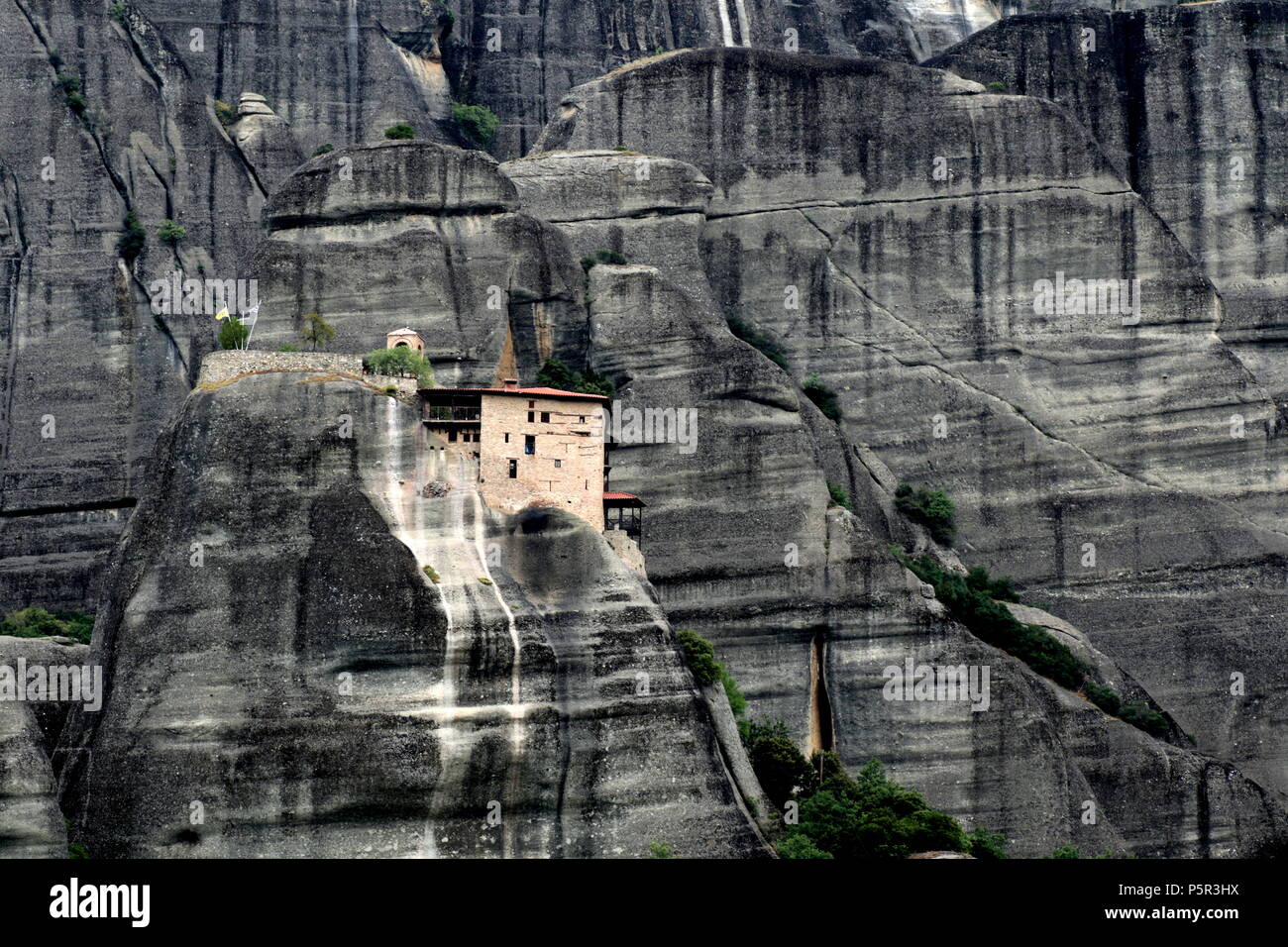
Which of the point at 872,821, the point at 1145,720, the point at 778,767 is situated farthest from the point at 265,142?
the point at 872,821

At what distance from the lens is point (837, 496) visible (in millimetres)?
87500

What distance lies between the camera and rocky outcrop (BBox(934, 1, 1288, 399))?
10006 cm

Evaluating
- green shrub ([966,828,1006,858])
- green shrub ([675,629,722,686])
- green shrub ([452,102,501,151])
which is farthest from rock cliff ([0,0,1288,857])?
green shrub ([966,828,1006,858])

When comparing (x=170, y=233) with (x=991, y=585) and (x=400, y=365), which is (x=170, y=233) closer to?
(x=400, y=365)

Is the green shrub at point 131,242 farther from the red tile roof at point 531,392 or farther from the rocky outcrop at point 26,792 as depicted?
the rocky outcrop at point 26,792

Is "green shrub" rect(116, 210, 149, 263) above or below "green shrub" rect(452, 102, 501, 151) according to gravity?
below

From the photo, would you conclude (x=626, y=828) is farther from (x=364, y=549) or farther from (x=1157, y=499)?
(x=1157, y=499)

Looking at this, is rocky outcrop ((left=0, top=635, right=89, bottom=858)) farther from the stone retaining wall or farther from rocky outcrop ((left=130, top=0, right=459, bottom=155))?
rocky outcrop ((left=130, top=0, right=459, bottom=155))

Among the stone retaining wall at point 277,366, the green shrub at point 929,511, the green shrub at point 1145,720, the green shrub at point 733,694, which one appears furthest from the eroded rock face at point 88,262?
the green shrub at point 1145,720

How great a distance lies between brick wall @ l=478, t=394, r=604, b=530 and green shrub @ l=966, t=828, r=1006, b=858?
13.0 m

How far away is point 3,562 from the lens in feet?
307

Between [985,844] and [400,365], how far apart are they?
20.0m

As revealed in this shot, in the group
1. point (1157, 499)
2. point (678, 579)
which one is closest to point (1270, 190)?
point (1157, 499)

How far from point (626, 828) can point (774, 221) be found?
100 feet
